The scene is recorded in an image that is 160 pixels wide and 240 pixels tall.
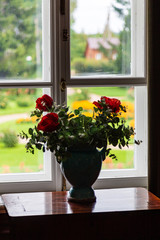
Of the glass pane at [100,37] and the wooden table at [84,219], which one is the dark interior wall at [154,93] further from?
the wooden table at [84,219]

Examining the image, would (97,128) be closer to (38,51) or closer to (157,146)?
(157,146)

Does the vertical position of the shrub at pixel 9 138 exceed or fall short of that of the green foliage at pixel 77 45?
it falls short

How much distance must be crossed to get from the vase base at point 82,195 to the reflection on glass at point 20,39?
0.85 metres

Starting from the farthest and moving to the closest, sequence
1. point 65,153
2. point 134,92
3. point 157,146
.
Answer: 1. point 134,92
2. point 157,146
3. point 65,153

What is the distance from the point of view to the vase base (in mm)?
2598

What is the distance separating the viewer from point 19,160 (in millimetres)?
3156

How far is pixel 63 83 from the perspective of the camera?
310 cm

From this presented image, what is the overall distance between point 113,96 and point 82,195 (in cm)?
85

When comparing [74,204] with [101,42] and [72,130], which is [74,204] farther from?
[101,42]

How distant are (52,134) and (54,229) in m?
0.45

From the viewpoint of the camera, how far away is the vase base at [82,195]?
8.52ft

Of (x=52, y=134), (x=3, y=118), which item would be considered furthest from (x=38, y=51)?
(x=52, y=134)

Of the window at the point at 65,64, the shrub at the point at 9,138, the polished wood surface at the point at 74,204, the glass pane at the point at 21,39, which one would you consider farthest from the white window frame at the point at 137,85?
the shrub at the point at 9,138

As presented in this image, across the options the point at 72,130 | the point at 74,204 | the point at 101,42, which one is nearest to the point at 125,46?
the point at 101,42
